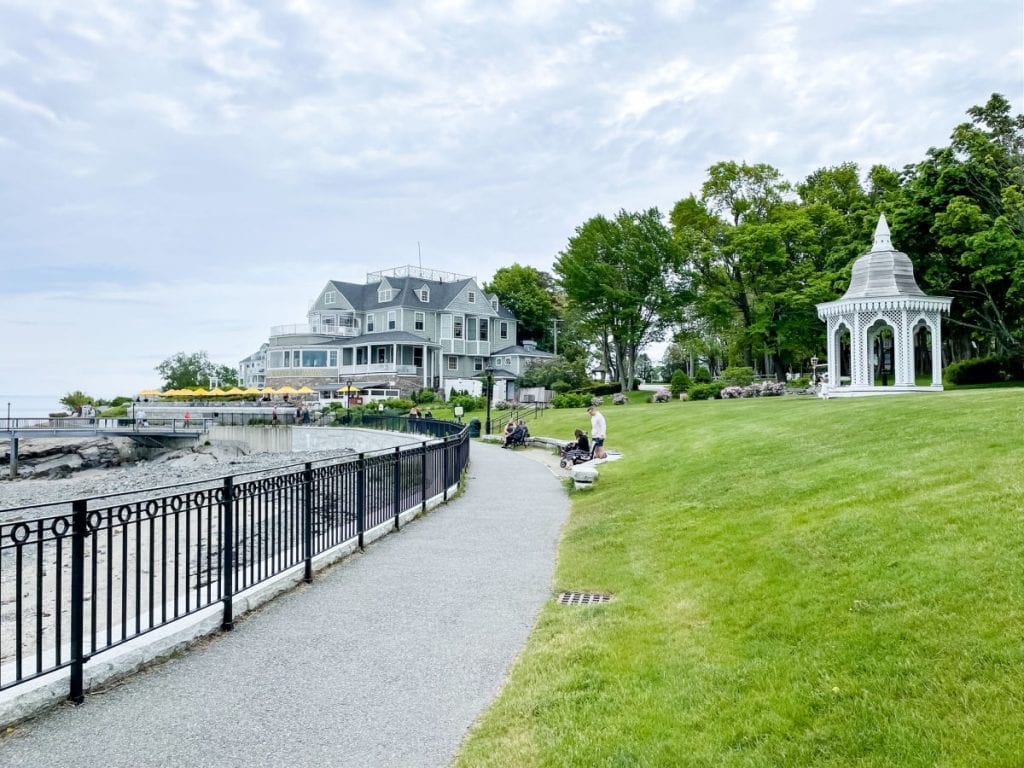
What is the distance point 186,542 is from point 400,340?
48835 mm

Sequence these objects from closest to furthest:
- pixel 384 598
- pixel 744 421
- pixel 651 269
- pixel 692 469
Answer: pixel 384 598
pixel 692 469
pixel 744 421
pixel 651 269

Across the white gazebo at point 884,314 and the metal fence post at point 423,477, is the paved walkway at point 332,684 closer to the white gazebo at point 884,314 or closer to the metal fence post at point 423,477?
the metal fence post at point 423,477

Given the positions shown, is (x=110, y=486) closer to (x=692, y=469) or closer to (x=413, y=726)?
(x=692, y=469)

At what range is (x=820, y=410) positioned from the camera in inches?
720

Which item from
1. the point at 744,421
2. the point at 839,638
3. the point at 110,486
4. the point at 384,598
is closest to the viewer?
the point at 839,638

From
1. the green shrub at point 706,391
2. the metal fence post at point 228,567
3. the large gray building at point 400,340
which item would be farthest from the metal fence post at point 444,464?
the large gray building at point 400,340

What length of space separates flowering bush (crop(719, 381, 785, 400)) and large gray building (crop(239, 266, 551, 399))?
→ 21.7 m

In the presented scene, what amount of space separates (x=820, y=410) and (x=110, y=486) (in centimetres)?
2941

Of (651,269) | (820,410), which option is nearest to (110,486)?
(820,410)

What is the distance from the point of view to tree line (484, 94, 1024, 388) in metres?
28.7

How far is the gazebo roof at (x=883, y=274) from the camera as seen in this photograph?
84.7 feet

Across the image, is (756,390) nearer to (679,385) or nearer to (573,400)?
(679,385)

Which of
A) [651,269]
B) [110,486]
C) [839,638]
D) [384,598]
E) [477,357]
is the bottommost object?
[110,486]

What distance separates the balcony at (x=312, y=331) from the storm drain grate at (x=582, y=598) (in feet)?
178
